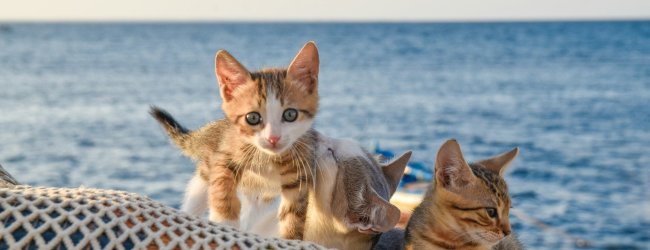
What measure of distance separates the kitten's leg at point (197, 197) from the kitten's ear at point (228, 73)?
1.18 feet

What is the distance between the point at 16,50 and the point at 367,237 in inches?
2566

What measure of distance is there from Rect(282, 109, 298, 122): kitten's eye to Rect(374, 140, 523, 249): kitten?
53 cm

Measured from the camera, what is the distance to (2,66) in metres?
47.5

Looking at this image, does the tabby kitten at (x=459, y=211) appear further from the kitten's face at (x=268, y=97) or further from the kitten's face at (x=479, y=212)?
the kitten's face at (x=268, y=97)

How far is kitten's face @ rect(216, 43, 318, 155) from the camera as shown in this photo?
2.70 m

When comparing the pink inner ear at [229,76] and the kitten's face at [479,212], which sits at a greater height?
the pink inner ear at [229,76]

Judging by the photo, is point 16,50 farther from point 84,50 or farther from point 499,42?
point 499,42

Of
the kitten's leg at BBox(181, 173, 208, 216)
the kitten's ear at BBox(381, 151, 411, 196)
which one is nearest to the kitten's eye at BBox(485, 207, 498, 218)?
the kitten's ear at BBox(381, 151, 411, 196)

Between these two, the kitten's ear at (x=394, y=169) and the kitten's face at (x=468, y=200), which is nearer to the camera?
the kitten's face at (x=468, y=200)

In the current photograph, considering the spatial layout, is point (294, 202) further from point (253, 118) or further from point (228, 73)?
point (228, 73)

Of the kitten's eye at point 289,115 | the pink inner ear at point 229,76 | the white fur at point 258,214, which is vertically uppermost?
the pink inner ear at point 229,76

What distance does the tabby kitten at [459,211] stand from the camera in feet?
7.98

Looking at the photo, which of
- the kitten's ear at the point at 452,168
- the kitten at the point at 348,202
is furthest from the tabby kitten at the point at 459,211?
the kitten at the point at 348,202

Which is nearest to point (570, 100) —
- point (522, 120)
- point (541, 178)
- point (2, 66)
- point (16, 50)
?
point (522, 120)
